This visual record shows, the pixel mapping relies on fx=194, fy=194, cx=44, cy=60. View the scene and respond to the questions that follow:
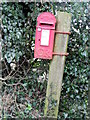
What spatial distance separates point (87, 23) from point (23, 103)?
4.08ft

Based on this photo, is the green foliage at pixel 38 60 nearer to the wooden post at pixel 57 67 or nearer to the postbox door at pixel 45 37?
the wooden post at pixel 57 67

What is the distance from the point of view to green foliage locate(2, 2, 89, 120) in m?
2.19

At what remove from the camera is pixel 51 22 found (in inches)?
69.9

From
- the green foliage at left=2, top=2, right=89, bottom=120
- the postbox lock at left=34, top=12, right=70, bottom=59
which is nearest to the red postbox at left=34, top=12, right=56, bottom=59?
the postbox lock at left=34, top=12, right=70, bottom=59

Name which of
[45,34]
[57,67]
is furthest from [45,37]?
[57,67]

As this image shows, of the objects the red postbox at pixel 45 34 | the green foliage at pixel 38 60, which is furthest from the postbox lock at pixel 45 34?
the green foliage at pixel 38 60

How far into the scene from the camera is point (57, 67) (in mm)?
1971

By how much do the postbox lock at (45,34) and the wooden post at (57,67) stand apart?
0.07 meters

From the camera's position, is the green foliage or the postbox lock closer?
the postbox lock

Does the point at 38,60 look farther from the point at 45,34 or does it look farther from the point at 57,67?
the point at 45,34

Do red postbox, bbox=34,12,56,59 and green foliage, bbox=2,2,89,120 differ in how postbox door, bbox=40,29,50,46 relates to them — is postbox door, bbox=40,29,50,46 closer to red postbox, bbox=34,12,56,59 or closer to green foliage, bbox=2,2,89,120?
red postbox, bbox=34,12,56,59

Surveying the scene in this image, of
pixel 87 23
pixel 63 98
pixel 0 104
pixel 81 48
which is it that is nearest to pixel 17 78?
pixel 0 104

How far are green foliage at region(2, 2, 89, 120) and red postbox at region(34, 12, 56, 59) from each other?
16.5 inches

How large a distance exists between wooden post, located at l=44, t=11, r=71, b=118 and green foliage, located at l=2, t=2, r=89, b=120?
33cm
